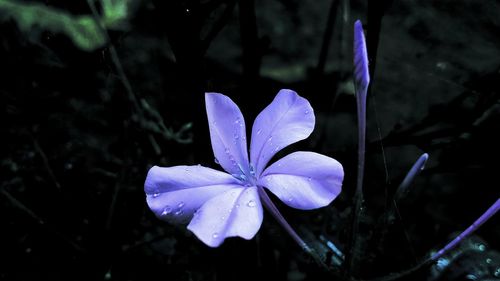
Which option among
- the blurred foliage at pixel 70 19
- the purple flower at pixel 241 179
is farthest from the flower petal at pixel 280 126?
the blurred foliage at pixel 70 19

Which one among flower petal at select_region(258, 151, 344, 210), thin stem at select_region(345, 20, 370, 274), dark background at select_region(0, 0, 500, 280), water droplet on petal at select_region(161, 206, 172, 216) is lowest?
dark background at select_region(0, 0, 500, 280)

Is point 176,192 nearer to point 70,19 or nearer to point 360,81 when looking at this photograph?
point 360,81

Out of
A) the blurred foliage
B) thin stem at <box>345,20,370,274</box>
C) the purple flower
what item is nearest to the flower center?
the purple flower

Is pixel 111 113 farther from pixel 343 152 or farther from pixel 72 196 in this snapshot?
pixel 343 152

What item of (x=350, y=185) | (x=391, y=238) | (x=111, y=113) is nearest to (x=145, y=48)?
(x=111, y=113)

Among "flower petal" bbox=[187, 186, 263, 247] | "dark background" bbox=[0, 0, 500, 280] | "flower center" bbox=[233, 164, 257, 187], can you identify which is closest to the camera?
"flower petal" bbox=[187, 186, 263, 247]

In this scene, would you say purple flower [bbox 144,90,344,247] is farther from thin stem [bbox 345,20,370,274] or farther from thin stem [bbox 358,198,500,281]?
thin stem [bbox 358,198,500,281]
